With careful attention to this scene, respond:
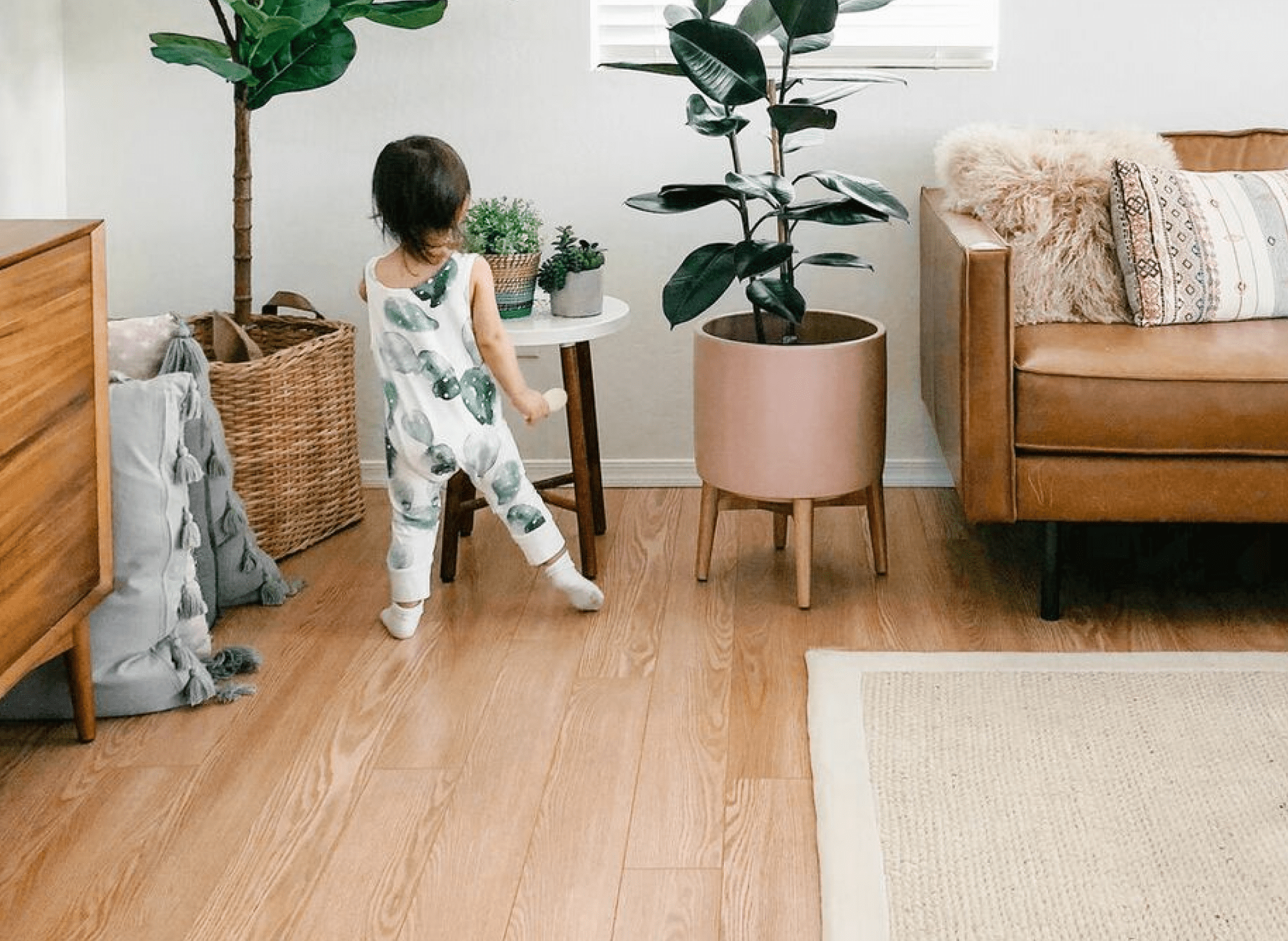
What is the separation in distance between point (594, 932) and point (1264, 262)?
1.82 m

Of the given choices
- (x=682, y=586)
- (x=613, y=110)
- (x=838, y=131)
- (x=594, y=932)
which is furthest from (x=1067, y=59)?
(x=594, y=932)

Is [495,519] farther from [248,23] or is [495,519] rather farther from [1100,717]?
[1100,717]

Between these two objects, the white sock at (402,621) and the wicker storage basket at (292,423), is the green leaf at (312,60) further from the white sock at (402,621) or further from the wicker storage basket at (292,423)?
the white sock at (402,621)

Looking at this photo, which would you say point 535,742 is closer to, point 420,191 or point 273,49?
point 420,191

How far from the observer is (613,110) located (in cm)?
341

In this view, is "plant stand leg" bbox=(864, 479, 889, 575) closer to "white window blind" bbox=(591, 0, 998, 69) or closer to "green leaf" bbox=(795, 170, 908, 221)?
"green leaf" bbox=(795, 170, 908, 221)

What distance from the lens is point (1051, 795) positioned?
6.93ft

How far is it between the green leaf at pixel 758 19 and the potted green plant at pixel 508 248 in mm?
515

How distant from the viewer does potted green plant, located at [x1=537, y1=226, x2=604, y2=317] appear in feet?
9.43

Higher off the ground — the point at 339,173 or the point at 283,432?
the point at 339,173

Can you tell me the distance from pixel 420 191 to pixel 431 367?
288 millimetres

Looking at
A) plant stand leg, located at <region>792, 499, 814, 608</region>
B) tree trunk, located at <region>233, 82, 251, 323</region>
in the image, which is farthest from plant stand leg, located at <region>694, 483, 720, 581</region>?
tree trunk, located at <region>233, 82, 251, 323</region>

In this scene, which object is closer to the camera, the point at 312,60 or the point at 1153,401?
the point at 1153,401

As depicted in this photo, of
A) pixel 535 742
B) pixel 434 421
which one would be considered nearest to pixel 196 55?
pixel 434 421
